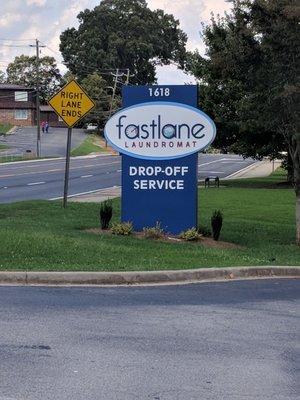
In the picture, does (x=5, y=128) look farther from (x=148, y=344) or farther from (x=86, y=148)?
(x=148, y=344)

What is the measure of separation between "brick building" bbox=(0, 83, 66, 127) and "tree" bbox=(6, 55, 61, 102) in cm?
851

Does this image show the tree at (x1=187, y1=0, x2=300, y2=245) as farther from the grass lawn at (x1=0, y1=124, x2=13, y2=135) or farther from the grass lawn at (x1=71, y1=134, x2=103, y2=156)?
the grass lawn at (x1=0, y1=124, x2=13, y2=135)

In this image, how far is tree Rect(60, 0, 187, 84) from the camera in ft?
355

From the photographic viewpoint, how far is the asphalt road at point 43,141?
7175cm

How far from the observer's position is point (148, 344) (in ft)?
23.5

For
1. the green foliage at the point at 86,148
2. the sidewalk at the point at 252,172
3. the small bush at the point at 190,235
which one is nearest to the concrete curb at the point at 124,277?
the small bush at the point at 190,235

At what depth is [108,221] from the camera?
52.4ft

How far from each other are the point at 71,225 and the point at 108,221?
98cm

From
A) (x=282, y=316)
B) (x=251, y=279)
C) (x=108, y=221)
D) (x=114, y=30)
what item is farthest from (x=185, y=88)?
(x=114, y=30)

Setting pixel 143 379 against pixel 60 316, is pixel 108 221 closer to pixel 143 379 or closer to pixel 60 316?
pixel 60 316

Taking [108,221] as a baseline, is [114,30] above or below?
above

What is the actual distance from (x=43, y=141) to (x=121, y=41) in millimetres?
27314

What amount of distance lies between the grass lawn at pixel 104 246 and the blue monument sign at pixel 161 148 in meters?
1.17

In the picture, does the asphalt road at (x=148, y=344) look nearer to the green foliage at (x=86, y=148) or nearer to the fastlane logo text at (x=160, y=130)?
the fastlane logo text at (x=160, y=130)
